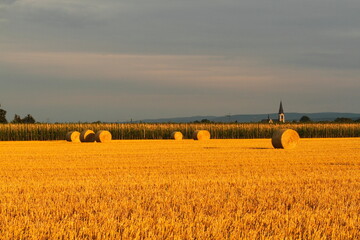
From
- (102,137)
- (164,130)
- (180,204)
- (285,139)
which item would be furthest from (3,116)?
(180,204)

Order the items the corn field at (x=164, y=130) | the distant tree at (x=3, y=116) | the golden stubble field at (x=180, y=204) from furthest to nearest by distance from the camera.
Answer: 1. the distant tree at (x=3, y=116)
2. the corn field at (x=164, y=130)
3. the golden stubble field at (x=180, y=204)

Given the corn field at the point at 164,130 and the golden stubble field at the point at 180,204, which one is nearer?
the golden stubble field at the point at 180,204

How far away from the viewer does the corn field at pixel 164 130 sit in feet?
178

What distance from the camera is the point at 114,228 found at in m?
6.92

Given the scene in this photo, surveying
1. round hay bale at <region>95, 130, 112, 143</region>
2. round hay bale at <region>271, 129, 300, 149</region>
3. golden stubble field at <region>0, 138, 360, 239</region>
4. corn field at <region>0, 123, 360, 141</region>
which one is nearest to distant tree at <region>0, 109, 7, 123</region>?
corn field at <region>0, 123, 360, 141</region>

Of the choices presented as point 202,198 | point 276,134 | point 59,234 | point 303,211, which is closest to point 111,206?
point 202,198

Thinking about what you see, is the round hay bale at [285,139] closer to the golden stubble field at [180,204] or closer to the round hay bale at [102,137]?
the golden stubble field at [180,204]

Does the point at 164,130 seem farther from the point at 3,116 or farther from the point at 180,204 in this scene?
the point at 180,204

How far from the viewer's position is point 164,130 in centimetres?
5725

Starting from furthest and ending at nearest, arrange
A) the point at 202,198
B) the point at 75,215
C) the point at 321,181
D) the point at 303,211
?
the point at 321,181 → the point at 202,198 → the point at 303,211 → the point at 75,215

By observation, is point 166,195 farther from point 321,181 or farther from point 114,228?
point 321,181

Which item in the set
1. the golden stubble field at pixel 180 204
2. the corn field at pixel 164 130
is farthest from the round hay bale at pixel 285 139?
the corn field at pixel 164 130

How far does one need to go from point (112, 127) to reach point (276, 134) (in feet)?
95.3

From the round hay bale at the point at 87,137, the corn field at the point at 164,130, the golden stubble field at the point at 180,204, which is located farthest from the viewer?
the corn field at the point at 164,130
